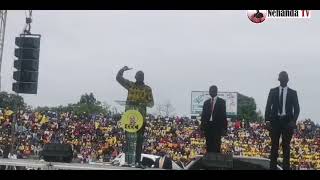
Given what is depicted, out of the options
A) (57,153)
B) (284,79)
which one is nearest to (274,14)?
→ (284,79)

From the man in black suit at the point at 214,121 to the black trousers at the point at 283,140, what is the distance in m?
0.49

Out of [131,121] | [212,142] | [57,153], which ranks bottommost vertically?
[57,153]

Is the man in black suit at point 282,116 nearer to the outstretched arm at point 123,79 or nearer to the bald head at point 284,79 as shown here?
the bald head at point 284,79

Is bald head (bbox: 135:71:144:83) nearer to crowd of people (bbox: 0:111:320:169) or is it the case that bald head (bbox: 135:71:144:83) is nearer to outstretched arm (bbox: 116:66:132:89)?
outstretched arm (bbox: 116:66:132:89)

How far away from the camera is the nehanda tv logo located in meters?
6.38

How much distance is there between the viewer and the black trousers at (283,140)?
20.7ft

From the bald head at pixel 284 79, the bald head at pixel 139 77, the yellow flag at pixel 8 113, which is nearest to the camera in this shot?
the bald head at pixel 284 79

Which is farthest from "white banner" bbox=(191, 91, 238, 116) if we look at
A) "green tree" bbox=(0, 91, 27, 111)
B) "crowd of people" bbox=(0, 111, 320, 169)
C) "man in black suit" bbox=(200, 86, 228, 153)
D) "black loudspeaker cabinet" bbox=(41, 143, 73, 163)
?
"green tree" bbox=(0, 91, 27, 111)

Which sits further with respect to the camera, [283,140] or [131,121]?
[131,121]

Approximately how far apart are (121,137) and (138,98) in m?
0.44

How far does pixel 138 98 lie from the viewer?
6.59 metres

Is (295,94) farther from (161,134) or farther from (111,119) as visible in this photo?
(111,119)

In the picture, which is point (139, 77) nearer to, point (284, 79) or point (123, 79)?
point (123, 79)

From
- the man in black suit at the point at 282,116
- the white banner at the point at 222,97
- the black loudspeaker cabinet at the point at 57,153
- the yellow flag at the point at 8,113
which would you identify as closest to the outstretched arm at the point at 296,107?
the man in black suit at the point at 282,116
